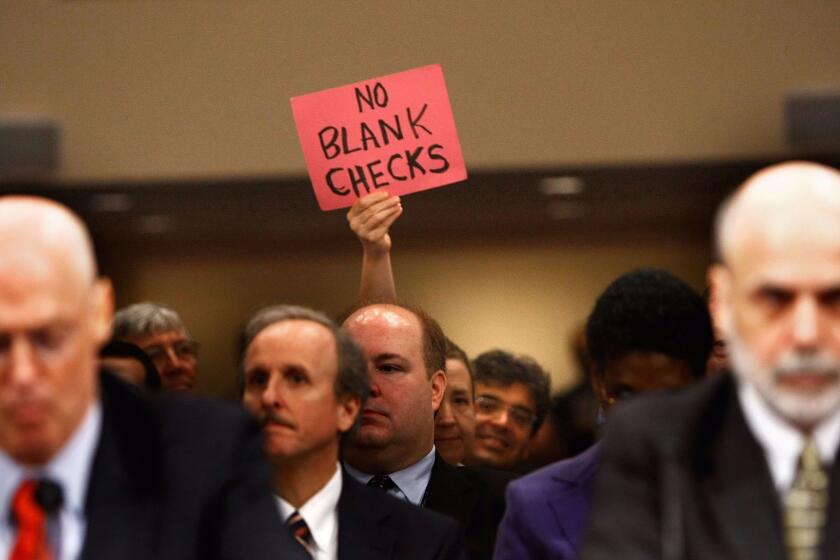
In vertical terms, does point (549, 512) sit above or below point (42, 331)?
below

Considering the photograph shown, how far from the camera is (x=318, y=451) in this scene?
3.43m

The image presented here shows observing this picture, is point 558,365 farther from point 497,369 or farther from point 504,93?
point 497,369

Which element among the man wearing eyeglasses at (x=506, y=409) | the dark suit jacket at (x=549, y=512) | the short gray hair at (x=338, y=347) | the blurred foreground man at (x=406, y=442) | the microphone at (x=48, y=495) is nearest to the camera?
the microphone at (x=48, y=495)

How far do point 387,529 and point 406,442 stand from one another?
0.67m

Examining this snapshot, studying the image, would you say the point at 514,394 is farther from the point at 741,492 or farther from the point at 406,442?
the point at 741,492

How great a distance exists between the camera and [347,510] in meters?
3.42

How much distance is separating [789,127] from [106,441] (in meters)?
6.95

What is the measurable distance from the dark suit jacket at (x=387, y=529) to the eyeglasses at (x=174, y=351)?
4.80 feet

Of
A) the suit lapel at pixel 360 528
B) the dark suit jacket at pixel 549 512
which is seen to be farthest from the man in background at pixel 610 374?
the suit lapel at pixel 360 528

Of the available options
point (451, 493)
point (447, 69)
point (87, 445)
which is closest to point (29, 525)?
point (87, 445)

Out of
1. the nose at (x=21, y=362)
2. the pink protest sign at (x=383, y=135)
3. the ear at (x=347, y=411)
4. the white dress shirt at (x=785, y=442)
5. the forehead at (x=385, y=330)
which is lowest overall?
the white dress shirt at (x=785, y=442)

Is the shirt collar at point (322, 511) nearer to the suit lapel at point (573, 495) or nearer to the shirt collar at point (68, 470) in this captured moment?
the suit lapel at point (573, 495)

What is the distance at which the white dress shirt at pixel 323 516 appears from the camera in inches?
132

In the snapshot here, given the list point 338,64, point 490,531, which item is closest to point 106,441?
point 490,531
